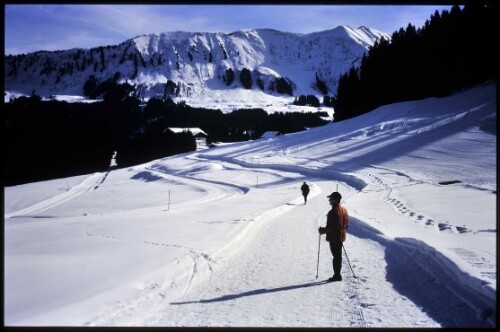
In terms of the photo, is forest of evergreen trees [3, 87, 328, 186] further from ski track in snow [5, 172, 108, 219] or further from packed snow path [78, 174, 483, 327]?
packed snow path [78, 174, 483, 327]

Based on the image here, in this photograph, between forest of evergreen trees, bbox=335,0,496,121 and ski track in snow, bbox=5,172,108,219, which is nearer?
ski track in snow, bbox=5,172,108,219

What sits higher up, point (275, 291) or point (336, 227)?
point (336, 227)

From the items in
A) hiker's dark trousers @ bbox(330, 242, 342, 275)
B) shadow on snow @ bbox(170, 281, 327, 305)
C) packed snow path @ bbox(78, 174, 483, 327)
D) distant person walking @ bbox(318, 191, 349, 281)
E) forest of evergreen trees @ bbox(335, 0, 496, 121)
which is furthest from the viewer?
forest of evergreen trees @ bbox(335, 0, 496, 121)

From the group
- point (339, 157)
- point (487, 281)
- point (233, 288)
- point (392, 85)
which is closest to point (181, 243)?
point (233, 288)

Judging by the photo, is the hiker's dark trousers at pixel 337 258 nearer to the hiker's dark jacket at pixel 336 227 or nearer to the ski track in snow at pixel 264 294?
the hiker's dark jacket at pixel 336 227

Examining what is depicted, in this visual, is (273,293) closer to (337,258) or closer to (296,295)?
(296,295)

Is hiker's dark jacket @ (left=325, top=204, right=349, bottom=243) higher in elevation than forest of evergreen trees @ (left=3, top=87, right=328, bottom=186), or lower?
lower

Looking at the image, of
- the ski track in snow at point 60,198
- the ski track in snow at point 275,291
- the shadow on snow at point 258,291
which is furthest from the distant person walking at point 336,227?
the ski track in snow at point 60,198

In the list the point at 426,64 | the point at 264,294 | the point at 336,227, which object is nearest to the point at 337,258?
the point at 336,227

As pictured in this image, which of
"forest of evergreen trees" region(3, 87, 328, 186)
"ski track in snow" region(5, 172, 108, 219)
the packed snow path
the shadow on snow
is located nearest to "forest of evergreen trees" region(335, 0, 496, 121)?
"forest of evergreen trees" region(3, 87, 328, 186)

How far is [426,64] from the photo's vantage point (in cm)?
→ 6338

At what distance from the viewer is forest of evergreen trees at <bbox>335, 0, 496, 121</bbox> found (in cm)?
5750

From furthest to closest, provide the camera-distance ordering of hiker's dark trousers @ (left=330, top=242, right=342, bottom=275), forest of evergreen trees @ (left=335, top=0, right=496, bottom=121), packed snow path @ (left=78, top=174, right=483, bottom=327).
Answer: forest of evergreen trees @ (left=335, top=0, right=496, bottom=121) → hiker's dark trousers @ (left=330, top=242, right=342, bottom=275) → packed snow path @ (left=78, top=174, right=483, bottom=327)

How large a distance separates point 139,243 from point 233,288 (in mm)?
4112
